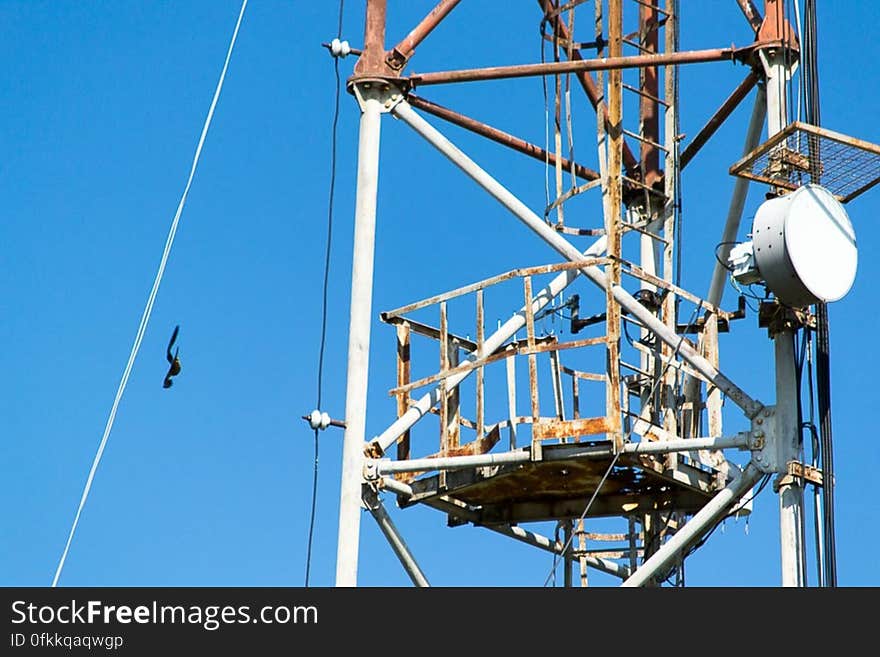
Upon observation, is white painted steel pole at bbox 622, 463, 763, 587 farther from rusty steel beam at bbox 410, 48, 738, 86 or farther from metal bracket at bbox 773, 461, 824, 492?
rusty steel beam at bbox 410, 48, 738, 86

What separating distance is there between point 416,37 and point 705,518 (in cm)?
727

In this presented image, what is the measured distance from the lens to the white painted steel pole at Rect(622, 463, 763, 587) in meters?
24.5

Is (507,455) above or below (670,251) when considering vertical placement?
below

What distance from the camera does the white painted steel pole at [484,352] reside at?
26391mm

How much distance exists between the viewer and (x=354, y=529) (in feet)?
83.4

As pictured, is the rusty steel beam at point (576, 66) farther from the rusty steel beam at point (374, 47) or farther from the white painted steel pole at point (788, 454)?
the white painted steel pole at point (788, 454)

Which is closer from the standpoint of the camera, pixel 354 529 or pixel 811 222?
pixel 811 222

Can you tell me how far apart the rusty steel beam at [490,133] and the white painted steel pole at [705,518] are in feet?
17.2

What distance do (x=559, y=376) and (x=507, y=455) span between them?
1.22 meters

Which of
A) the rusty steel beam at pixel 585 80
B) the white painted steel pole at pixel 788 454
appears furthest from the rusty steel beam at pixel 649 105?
the white painted steel pole at pixel 788 454
